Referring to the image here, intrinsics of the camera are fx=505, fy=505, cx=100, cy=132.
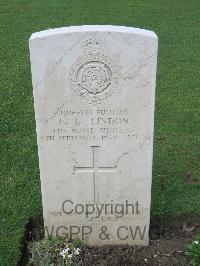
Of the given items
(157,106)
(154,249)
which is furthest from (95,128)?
(157,106)

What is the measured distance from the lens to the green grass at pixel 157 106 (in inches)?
185

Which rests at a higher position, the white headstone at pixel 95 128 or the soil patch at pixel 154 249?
the white headstone at pixel 95 128

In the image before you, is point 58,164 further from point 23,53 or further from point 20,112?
point 23,53

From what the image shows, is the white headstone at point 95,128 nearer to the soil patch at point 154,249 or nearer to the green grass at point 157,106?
the soil patch at point 154,249

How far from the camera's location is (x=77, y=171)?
3.91 m

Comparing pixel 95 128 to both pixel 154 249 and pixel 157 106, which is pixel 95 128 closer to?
pixel 154 249

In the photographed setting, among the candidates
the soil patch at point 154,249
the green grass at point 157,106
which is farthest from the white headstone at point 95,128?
the green grass at point 157,106

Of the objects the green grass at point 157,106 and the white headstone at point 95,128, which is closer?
the white headstone at point 95,128

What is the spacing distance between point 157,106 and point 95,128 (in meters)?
3.50

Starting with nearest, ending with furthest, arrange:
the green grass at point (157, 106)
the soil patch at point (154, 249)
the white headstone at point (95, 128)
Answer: the white headstone at point (95, 128), the soil patch at point (154, 249), the green grass at point (157, 106)

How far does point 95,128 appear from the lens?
373cm

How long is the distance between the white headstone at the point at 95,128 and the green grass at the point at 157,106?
55 cm

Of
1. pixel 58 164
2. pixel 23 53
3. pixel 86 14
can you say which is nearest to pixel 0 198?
pixel 58 164

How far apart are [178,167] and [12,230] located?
6.37 feet
